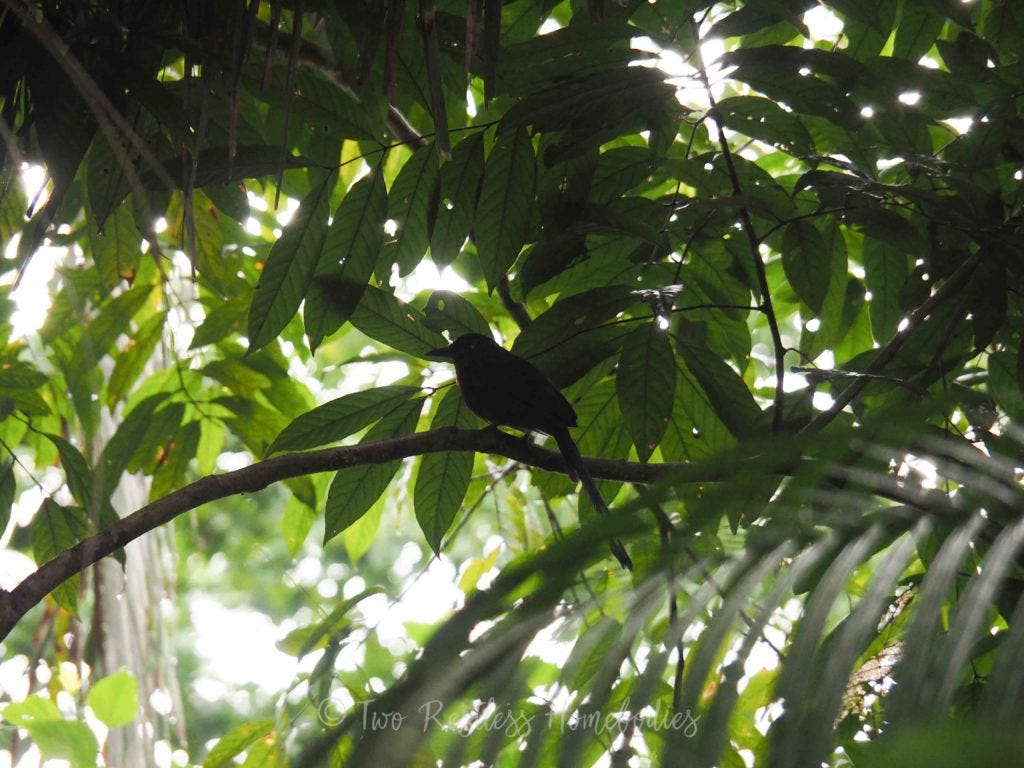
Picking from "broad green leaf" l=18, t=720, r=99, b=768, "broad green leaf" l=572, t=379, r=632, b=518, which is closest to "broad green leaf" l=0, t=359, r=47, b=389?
"broad green leaf" l=18, t=720, r=99, b=768

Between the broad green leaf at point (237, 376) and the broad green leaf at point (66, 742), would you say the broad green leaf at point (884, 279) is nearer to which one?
the broad green leaf at point (237, 376)

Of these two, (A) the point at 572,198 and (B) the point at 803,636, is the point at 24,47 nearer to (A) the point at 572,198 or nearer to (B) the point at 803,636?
(A) the point at 572,198

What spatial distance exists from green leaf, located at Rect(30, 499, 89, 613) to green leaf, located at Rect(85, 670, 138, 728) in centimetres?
28

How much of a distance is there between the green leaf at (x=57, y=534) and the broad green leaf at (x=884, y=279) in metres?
2.34

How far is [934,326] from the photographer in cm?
285

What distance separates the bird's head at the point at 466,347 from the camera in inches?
119

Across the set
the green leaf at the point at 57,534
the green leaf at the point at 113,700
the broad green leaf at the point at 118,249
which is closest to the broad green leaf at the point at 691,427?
the green leaf at the point at 113,700

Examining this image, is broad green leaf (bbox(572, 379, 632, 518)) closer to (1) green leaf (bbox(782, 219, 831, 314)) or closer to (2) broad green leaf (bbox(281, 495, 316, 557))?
(1) green leaf (bbox(782, 219, 831, 314))

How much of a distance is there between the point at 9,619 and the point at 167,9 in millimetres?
1594

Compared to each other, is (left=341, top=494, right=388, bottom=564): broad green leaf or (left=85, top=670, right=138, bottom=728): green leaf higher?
(left=341, top=494, right=388, bottom=564): broad green leaf

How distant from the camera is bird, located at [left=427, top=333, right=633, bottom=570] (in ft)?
9.68

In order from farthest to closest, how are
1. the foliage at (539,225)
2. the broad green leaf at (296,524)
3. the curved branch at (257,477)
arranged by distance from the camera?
the broad green leaf at (296,524), the foliage at (539,225), the curved branch at (257,477)

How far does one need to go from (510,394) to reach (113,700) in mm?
1484

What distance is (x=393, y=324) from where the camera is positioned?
2.91m
